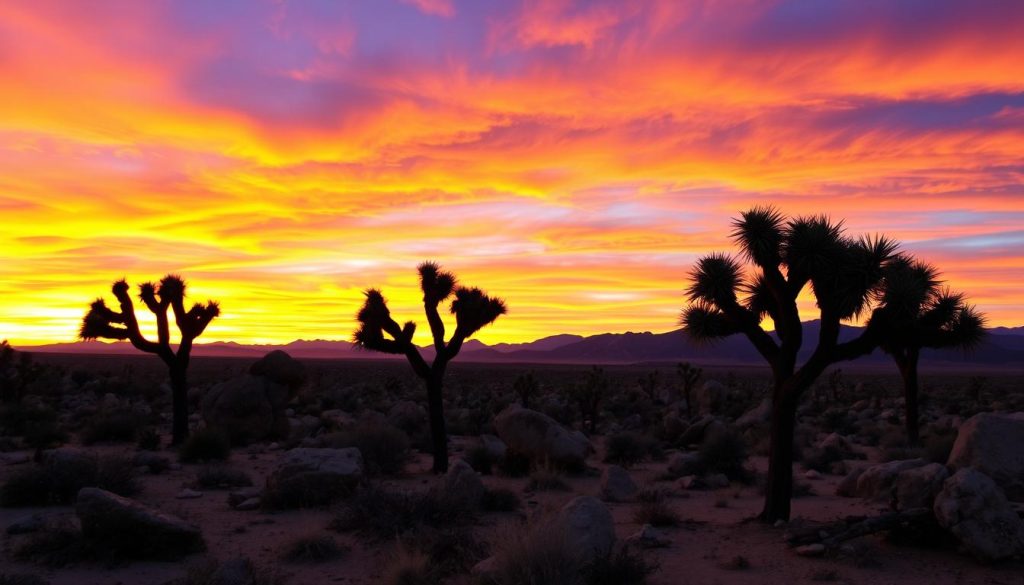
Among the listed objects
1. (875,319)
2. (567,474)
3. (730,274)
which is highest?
(730,274)

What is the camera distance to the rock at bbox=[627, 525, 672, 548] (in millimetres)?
10780

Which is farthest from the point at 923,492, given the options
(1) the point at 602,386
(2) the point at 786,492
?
(1) the point at 602,386

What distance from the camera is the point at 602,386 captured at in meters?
29.6

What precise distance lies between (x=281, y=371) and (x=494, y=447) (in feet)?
29.0

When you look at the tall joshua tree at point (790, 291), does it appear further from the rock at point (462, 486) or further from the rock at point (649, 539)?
the rock at point (462, 486)

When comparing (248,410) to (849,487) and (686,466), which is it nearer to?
(686,466)

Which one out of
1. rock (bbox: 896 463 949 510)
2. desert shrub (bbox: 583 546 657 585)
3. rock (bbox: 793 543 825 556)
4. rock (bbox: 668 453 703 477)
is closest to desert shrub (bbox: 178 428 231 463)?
rock (bbox: 668 453 703 477)

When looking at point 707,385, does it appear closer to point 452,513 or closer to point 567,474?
point 567,474

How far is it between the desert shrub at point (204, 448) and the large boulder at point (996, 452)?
16089 millimetres

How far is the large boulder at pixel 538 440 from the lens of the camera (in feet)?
58.6

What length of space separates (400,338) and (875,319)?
11.0 meters

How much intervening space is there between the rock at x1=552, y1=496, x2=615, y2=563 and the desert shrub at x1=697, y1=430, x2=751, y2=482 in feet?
30.2

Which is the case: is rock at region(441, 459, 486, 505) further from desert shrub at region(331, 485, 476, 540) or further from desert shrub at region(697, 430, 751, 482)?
desert shrub at region(697, 430, 751, 482)

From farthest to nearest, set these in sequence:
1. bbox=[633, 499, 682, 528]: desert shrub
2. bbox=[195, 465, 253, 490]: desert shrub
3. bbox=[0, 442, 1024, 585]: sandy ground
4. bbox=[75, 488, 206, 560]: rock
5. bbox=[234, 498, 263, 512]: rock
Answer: bbox=[195, 465, 253, 490]: desert shrub, bbox=[234, 498, 263, 512]: rock, bbox=[633, 499, 682, 528]: desert shrub, bbox=[75, 488, 206, 560]: rock, bbox=[0, 442, 1024, 585]: sandy ground
